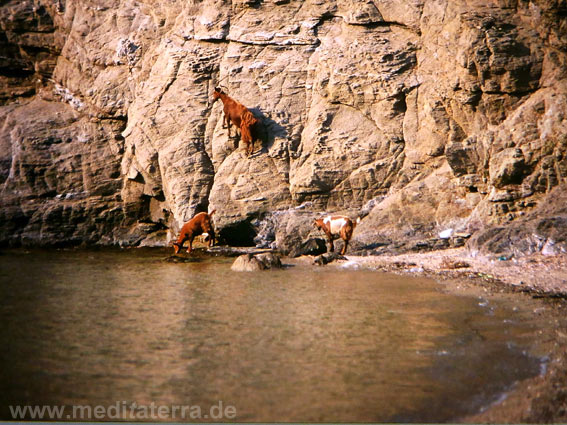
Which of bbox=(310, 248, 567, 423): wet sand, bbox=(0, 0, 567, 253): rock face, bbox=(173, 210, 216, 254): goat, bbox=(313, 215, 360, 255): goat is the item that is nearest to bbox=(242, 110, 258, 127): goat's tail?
bbox=(0, 0, 567, 253): rock face

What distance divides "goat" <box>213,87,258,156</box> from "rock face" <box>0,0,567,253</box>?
0.33m

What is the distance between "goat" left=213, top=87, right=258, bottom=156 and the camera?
46.7ft

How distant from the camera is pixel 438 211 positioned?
12.9 metres

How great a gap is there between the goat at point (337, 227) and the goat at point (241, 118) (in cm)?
281

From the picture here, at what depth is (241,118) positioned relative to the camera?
563 inches

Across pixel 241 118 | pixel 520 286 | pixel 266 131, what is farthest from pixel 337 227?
pixel 520 286

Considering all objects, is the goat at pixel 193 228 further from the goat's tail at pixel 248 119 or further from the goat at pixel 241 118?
the goat's tail at pixel 248 119

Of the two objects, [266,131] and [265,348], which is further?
[266,131]

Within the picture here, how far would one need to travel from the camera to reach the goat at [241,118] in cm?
1424

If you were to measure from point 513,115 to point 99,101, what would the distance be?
10401mm

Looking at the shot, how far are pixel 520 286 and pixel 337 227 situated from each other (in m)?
4.54

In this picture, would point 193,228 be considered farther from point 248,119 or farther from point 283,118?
point 283,118

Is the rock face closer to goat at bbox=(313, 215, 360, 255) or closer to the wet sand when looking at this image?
goat at bbox=(313, 215, 360, 255)

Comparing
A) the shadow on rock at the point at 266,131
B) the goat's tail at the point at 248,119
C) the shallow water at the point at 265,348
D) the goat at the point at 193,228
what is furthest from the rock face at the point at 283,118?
the shallow water at the point at 265,348
